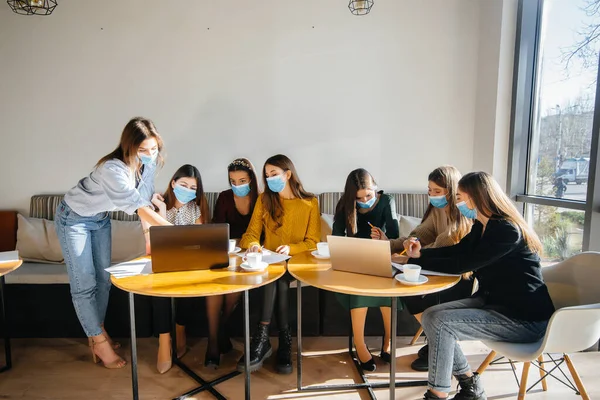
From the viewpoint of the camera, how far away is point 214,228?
1.64 meters

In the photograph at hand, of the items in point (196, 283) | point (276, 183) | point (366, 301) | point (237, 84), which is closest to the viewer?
point (196, 283)

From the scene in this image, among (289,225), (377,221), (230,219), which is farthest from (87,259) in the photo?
(377,221)

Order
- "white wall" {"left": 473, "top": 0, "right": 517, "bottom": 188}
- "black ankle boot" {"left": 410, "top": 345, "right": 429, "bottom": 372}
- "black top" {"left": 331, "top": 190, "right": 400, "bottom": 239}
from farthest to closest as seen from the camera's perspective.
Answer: "white wall" {"left": 473, "top": 0, "right": 517, "bottom": 188}
"black top" {"left": 331, "top": 190, "right": 400, "bottom": 239}
"black ankle boot" {"left": 410, "top": 345, "right": 429, "bottom": 372}

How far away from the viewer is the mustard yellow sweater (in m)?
2.24

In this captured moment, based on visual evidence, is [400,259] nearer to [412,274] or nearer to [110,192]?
[412,274]

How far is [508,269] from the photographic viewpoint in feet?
5.32

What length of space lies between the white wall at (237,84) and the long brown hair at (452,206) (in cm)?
125

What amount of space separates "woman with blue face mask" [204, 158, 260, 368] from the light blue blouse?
18.9 inches

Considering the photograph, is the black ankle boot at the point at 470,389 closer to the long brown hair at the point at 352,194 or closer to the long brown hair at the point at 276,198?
the long brown hair at the point at 352,194

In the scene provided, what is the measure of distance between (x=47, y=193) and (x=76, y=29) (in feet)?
4.51

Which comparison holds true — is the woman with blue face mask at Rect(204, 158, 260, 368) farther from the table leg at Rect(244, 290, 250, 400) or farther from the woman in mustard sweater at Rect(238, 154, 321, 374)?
the table leg at Rect(244, 290, 250, 400)

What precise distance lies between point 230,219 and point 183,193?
37 cm

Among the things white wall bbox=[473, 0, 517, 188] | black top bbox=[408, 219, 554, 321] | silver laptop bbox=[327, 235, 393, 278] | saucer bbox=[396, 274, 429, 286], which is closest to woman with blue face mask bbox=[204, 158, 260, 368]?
silver laptop bbox=[327, 235, 393, 278]

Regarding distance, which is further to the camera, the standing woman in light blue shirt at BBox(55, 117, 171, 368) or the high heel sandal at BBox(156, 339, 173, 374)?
the high heel sandal at BBox(156, 339, 173, 374)
